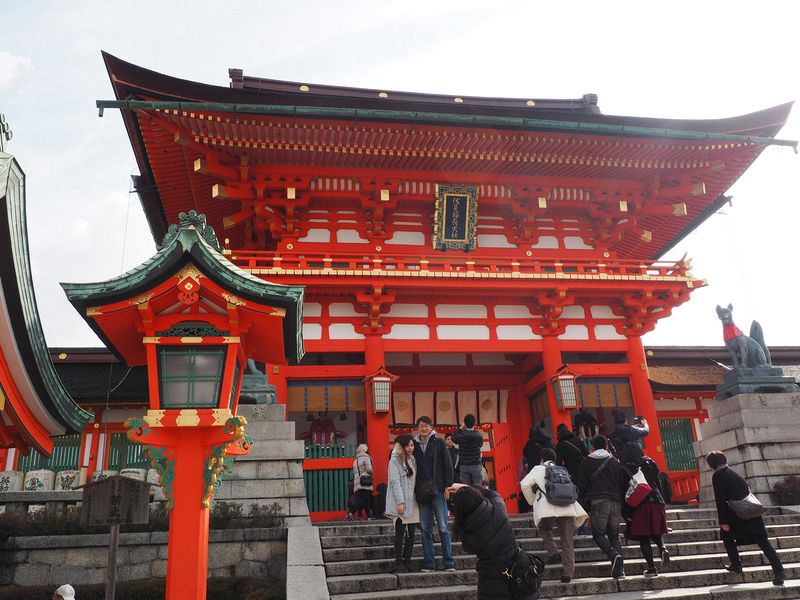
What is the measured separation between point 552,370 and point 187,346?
1057cm

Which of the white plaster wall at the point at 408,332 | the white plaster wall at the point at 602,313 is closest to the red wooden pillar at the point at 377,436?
the white plaster wall at the point at 408,332

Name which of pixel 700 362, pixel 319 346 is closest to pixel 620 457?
pixel 319 346

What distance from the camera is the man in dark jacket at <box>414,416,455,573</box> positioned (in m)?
7.76

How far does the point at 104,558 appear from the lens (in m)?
8.30

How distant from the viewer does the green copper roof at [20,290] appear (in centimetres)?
462

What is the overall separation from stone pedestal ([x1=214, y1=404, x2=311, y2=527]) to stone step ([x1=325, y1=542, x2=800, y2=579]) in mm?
2008

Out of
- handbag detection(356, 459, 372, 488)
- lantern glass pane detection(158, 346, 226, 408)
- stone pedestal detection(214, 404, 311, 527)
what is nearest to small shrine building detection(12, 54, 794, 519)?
handbag detection(356, 459, 372, 488)

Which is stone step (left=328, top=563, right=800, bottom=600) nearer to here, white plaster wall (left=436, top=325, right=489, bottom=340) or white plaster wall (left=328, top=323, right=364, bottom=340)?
white plaster wall (left=328, top=323, right=364, bottom=340)

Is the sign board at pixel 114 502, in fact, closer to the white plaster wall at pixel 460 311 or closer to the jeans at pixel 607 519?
the jeans at pixel 607 519

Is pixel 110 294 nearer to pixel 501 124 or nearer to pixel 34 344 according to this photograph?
pixel 34 344

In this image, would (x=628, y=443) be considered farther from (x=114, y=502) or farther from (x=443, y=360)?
(x=443, y=360)

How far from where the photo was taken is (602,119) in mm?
16453

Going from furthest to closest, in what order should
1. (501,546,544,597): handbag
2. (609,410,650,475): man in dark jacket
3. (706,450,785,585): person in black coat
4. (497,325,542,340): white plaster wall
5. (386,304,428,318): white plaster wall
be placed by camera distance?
(497,325,542,340): white plaster wall
(386,304,428,318): white plaster wall
(609,410,650,475): man in dark jacket
(706,450,785,585): person in black coat
(501,546,544,597): handbag

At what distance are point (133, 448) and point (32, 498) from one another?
17.0 feet
